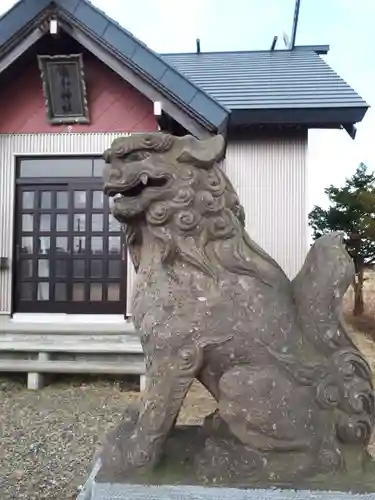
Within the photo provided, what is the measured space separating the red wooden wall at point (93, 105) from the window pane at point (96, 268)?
5.73 feet

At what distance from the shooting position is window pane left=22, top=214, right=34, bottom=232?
6.86 metres

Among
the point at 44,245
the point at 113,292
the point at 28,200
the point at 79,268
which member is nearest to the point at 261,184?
the point at 113,292

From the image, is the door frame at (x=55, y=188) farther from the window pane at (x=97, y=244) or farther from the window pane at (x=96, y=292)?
the window pane at (x=97, y=244)

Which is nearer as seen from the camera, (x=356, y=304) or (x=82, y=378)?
(x=82, y=378)

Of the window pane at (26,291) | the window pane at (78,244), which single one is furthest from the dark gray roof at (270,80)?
the window pane at (26,291)

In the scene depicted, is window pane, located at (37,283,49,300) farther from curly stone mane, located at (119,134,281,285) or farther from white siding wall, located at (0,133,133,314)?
curly stone mane, located at (119,134,281,285)

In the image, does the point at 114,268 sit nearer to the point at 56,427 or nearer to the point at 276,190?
the point at 276,190

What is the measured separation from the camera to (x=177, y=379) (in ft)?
5.49

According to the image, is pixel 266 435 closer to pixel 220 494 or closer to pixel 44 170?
pixel 220 494

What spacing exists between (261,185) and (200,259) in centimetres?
520

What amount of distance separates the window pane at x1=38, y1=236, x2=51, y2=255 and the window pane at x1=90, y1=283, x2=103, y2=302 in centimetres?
77

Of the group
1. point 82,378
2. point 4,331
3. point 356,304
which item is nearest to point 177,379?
point 82,378

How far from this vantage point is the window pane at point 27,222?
22.5 feet

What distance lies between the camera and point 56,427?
420 centimetres
